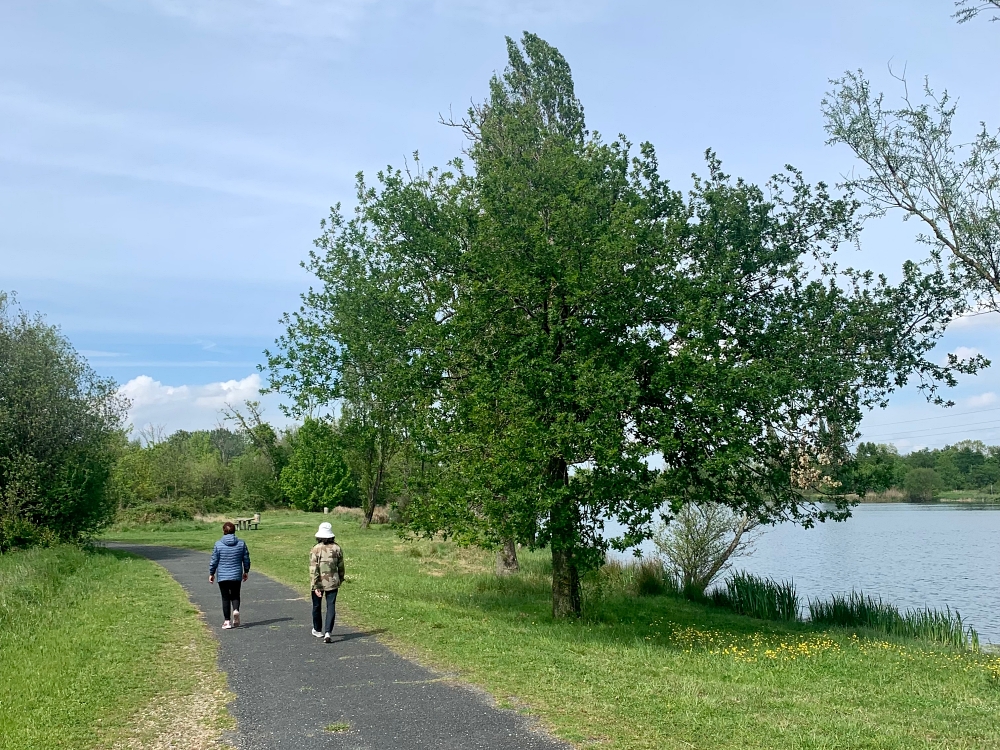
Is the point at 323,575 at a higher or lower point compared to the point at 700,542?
higher

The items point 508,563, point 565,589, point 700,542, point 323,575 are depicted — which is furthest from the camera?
point 700,542

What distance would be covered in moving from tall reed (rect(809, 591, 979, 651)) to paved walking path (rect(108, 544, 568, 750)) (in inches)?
470

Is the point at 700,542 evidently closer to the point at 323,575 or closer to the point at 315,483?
the point at 323,575

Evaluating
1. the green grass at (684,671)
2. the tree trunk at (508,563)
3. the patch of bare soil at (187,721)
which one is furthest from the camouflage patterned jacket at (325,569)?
the tree trunk at (508,563)

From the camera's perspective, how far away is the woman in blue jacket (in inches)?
542

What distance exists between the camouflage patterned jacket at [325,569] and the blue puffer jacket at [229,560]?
1627mm

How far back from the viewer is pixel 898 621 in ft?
58.7

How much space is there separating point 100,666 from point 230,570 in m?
3.52

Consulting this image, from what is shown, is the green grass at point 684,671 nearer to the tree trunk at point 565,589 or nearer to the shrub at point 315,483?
the tree trunk at point 565,589

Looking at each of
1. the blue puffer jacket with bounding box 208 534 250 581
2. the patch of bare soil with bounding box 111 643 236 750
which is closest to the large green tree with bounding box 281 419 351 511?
the blue puffer jacket with bounding box 208 534 250 581

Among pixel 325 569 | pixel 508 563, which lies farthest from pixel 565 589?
pixel 508 563

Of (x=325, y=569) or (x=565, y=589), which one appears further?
(x=565, y=589)

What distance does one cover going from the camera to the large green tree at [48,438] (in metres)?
29.0

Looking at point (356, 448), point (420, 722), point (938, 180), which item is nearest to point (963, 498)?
point (938, 180)
